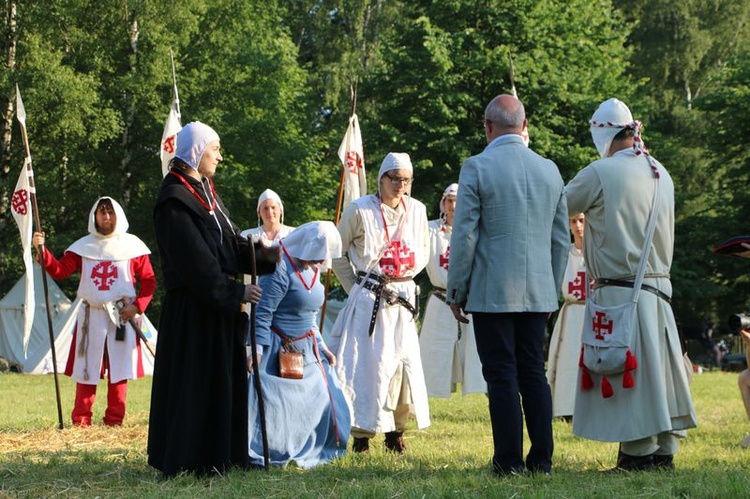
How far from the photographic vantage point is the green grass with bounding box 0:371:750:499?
5.36 meters

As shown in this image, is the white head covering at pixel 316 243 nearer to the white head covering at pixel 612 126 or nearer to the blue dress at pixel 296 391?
the blue dress at pixel 296 391

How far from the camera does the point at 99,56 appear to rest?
2681 cm

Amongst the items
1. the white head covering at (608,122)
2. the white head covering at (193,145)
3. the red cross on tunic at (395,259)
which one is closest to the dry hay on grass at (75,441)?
the red cross on tunic at (395,259)

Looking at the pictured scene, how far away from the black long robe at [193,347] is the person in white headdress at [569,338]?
14.3ft

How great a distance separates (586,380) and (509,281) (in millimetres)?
846

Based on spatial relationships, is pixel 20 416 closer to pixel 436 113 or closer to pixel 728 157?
pixel 436 113

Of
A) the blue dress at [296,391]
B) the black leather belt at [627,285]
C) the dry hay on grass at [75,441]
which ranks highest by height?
the black leather belt at [627,285]

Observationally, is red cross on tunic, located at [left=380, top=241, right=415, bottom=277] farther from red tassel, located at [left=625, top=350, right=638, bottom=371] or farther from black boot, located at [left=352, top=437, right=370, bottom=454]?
red tassel, located at [left=625, top=350, right=638, bottom=371]

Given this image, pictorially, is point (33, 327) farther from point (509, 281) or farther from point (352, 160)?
point (509, 281)

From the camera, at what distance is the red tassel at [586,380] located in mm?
6254

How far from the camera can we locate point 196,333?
6176mm

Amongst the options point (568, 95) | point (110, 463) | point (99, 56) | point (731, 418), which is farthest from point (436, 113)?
point (110, 463)

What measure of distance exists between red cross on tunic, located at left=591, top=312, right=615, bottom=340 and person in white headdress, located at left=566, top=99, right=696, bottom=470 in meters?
0.09

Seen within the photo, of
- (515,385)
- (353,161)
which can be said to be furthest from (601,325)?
(353,161)
